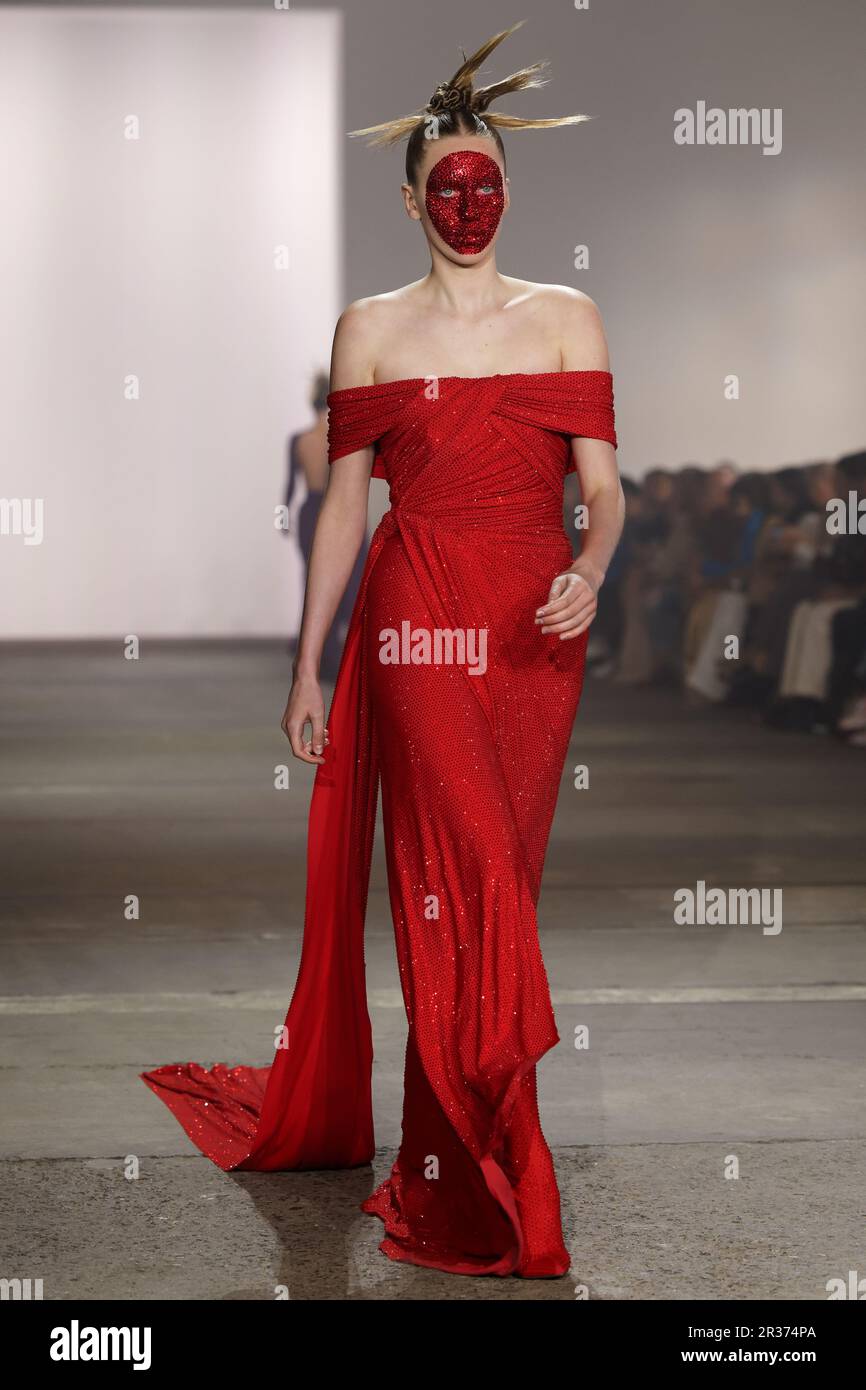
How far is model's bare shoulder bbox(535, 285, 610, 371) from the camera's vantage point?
10.5 ft

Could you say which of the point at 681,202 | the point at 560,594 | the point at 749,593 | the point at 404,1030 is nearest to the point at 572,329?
the point at 560,594

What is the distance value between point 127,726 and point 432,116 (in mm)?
7778

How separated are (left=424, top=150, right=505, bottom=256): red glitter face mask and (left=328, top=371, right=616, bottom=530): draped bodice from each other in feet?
0.73

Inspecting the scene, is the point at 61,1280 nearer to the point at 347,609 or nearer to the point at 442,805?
the point at 442,805

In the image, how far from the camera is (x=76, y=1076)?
13.6ft

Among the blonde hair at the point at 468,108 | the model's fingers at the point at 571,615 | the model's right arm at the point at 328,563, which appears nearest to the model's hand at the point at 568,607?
the model's fingers at the point at 571,615

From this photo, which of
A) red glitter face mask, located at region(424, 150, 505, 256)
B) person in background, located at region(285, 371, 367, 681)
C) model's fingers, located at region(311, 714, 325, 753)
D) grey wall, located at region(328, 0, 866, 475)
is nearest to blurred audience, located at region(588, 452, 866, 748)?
grey wall, located at region(328, 0, 866, 475)

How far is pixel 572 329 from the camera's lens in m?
3.21

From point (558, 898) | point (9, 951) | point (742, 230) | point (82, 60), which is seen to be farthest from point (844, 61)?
point (9, 951)

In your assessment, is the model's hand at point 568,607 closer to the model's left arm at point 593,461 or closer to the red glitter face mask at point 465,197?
the model's left arm at point 593,461

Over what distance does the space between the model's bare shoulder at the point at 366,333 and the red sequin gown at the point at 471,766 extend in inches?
1.5

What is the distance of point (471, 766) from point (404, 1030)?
1.52 meters

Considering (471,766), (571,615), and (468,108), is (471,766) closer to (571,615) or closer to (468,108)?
(571,615)

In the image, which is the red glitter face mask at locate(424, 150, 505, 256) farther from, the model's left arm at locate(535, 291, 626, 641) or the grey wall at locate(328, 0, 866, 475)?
the grey wall at locate(328, 0, 866, 475)
